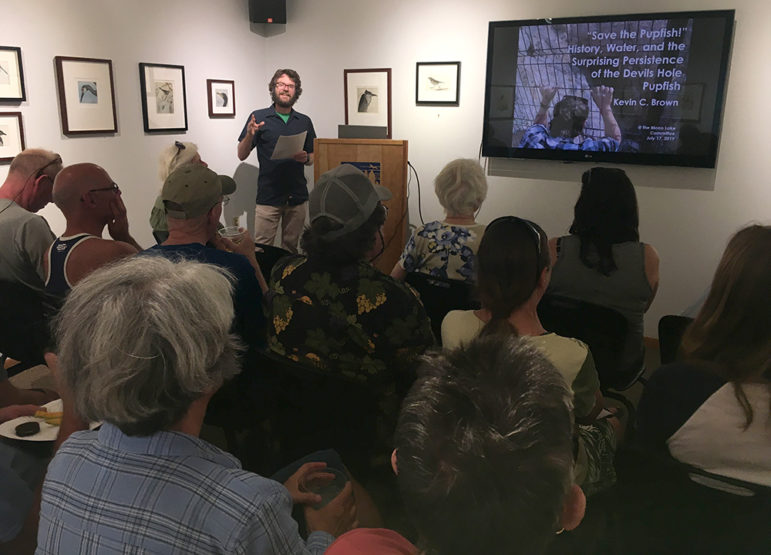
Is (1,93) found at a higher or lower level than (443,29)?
lower

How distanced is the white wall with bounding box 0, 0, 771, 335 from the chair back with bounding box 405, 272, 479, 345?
226cm

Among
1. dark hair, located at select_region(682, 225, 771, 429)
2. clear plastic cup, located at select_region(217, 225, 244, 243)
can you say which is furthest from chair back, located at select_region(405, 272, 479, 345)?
dark hair, located at select_region(682, 225, 771, 429)

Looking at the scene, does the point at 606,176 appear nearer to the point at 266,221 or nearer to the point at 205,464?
the point at 205,464

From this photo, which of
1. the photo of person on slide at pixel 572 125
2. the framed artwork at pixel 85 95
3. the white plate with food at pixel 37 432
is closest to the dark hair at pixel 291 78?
the framed artwork at pixel 85 95

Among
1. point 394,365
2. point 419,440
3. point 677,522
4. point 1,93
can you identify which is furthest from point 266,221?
point 419,440

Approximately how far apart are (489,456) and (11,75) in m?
3.87

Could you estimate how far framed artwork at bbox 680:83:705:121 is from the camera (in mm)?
3504

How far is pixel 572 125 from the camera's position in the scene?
3.93 meters

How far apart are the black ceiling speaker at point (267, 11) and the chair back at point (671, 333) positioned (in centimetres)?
417

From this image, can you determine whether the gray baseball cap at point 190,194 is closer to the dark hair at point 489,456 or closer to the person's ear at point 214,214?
the person's ear at point 214,214

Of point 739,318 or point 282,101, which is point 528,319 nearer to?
point 739,318

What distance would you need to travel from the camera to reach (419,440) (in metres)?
0.67

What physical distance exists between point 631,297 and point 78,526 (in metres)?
2.18

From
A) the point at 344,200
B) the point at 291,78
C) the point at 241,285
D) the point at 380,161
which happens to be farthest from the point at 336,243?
the point at 291,78
